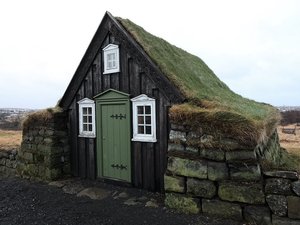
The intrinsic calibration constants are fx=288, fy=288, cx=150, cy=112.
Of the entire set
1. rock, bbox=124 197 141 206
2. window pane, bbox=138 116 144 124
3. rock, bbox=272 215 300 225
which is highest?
window pane, bbox=138 116 144 124

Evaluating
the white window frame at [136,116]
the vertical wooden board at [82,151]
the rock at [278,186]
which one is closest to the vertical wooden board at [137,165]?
the white window frame at [136,116]

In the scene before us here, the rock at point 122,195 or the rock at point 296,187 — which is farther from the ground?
the rock at point 296,187

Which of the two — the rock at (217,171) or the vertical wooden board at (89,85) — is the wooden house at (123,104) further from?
the rock at (217,171)

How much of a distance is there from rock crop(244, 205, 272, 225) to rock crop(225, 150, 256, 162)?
94 centimetres

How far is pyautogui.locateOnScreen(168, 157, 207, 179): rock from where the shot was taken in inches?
245

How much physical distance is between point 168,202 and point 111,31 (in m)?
5.27

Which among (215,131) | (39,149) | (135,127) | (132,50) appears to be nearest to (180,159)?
(215,131)

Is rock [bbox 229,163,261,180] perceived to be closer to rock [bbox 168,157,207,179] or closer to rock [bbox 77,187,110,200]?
rock [bbox 168,157,207,179]

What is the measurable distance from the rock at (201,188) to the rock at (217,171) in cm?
16

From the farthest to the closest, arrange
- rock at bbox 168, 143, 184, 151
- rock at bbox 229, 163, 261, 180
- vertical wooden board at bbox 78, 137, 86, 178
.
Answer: vertical wooden board at bbox 78, 137, 86, 178 < rock at bbox 168, 143, 184, 151 < rock at bbox 229, 163, 261, 180

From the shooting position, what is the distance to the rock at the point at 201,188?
20.1 feet

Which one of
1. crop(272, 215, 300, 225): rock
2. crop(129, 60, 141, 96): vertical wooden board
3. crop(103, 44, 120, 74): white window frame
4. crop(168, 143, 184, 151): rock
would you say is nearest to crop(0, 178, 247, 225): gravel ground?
crop(272, 215, 300, 225): rock

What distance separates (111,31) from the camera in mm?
8781

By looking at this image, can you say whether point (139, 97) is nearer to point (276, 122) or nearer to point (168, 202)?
point (168, 202)
